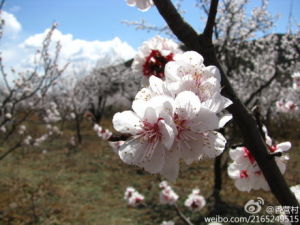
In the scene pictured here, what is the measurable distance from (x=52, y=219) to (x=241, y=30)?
24.7ft

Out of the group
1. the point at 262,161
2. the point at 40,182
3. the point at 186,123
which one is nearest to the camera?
the point at 186,123

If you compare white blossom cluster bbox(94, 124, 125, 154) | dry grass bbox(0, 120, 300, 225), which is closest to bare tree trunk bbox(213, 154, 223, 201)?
dry grass bbox(0, 120, 300, 225)

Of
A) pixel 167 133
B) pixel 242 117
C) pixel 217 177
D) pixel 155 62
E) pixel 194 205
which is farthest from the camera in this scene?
pixel 217 177

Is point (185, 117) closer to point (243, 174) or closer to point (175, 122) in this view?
point (175, 122)

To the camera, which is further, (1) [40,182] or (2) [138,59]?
(1) [40,182]

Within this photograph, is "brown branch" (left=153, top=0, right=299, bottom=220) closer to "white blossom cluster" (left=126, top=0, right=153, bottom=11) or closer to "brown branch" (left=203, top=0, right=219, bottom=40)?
"brown branch" (left=203, top=0, right=219, bottom=40)

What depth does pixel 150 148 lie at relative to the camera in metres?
0.79

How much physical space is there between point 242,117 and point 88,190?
7314 millimetres

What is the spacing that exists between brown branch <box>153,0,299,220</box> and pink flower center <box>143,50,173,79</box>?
0.64 meters

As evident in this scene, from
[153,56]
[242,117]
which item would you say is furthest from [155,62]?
[242,117]

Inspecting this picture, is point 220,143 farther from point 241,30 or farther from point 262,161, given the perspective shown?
point 241,30

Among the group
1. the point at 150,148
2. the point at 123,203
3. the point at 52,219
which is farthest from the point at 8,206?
the point at 150,148

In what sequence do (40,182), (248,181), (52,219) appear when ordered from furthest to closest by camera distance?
(40,182) → (52,219) → (248,181)

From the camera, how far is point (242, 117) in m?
0.86
